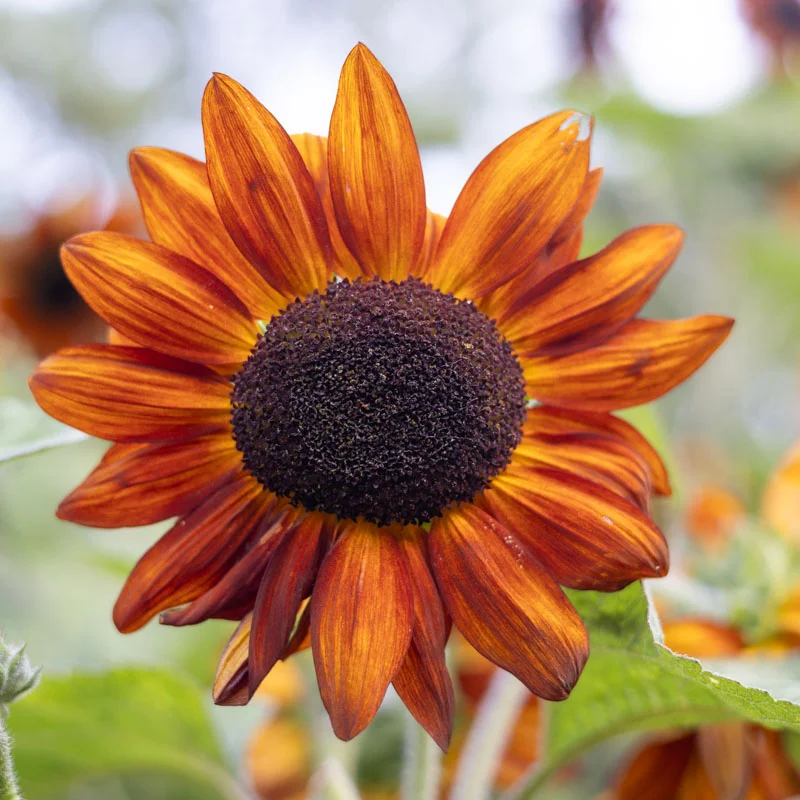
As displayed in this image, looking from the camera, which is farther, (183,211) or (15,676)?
(183,211)

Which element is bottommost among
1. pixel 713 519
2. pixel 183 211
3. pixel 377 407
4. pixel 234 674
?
pixel 713 519

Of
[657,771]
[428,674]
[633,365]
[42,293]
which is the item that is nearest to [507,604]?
[428,674]

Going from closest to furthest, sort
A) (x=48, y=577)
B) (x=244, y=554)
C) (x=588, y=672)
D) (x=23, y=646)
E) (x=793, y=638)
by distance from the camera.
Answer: (x=23, y=646)
(x=244, y=554)
(x=588, y=672)
(x=793, y=638)
(x=48, y=577)

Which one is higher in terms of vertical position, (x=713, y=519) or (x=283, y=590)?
(x=283, y=590)

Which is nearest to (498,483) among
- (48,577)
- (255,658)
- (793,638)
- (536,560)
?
(536,560)

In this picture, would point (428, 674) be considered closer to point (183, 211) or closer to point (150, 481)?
point (150, 481)

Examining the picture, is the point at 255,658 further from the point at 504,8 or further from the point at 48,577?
the point at 504,8

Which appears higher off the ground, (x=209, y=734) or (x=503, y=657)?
(x=503, y=657)

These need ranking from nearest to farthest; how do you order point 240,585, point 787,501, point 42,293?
1. point 240,585
2. point 787,501
3. point 42,293
